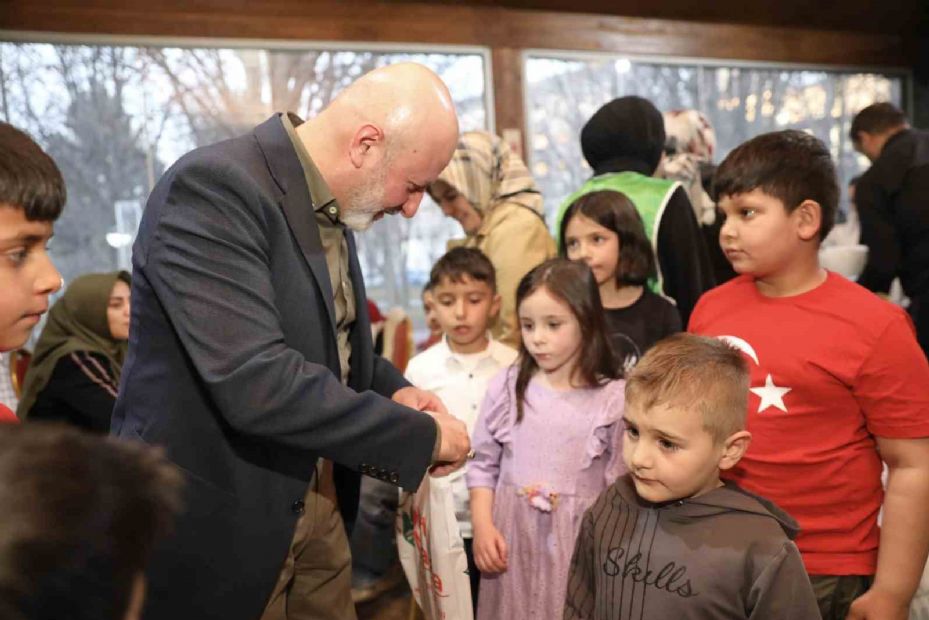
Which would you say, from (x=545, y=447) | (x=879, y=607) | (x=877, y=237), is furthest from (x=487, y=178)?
(x=879, y=607)

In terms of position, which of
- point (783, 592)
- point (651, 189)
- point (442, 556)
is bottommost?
point (442, 556)

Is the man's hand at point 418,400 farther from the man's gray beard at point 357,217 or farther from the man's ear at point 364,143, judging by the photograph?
the man's ear at point 364,143

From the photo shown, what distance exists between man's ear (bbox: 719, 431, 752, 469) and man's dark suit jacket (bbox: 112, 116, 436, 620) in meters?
0.54

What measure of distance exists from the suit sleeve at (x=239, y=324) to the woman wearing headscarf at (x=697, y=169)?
6.80 ft

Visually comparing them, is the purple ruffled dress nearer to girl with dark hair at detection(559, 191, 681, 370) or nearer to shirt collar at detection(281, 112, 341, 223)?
girl with dark hair at detection(559, 191, 681, 370)

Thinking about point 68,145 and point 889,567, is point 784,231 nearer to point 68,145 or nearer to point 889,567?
point 889,567

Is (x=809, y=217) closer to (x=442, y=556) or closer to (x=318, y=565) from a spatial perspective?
(x=442, y=556)

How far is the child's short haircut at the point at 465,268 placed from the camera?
8.97ft

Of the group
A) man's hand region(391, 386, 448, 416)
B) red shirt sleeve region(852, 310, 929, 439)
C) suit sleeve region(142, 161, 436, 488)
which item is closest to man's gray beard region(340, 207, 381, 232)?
suit sleeve region(142, 161, 436, 488)

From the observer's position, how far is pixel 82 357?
307 cm

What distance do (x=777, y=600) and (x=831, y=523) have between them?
1.36 ft

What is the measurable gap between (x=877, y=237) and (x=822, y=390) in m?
2.47

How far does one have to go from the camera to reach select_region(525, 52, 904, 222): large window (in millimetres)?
5562

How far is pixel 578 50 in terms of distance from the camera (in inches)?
220
